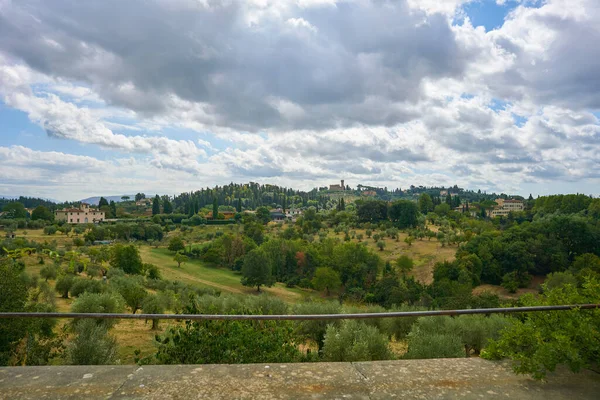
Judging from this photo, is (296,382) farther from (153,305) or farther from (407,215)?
(407,215)

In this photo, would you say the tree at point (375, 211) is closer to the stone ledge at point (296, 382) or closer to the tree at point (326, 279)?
the tree at point (326, 279)

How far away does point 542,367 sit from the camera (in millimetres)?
2592

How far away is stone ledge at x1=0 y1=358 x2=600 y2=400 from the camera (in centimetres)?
231

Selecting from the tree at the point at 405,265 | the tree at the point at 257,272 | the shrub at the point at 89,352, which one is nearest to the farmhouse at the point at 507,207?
the tree at the point at 405,265

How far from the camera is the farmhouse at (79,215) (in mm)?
87938

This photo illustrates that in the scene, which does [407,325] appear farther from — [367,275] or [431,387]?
[367,275]

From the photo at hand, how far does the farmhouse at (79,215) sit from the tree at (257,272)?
205 feet

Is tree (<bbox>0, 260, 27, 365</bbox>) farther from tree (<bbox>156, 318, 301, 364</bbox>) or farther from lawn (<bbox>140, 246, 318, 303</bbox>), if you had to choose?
lawn (<bbox>140, 246, 318, 303</bbox>)

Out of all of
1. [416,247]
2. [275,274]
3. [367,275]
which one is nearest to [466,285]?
[367,275]

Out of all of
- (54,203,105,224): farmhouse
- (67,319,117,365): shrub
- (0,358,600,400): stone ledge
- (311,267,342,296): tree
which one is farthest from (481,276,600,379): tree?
(54,203,105,224): farmhouse

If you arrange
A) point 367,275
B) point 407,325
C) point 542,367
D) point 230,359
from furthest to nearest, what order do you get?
point 367,275, point 407,325, point 230,359, point 542,367

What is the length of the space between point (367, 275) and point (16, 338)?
Result: 4199cm

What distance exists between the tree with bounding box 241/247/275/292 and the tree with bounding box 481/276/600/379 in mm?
43457

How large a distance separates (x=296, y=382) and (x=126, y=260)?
4185 cm
